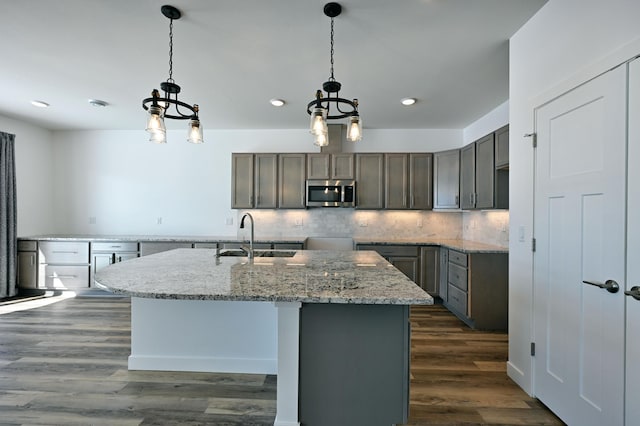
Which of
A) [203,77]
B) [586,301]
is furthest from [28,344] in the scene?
[586,301]

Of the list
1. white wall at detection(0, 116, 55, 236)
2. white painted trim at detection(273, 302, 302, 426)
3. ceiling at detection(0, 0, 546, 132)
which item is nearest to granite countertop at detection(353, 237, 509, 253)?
ceiling at detection(0, 0, 546, 132)

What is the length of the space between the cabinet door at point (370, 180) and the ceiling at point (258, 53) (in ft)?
2.49

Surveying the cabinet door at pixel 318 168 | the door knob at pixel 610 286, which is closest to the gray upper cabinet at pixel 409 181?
the cabinet door at pixel 318 168

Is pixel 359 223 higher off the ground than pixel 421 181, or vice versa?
pixel 421 181

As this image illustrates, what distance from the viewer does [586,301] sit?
1655 millimetres

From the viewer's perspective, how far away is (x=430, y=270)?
4242 mm

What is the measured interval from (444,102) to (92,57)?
3679mm

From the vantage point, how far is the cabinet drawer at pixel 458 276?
350 cm

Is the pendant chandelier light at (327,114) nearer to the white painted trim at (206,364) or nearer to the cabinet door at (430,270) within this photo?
the white painted trim at (206,364)

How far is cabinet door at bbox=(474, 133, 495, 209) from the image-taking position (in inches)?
137

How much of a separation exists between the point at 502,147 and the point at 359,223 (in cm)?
228

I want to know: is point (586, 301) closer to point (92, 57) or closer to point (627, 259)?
point (627, 259)

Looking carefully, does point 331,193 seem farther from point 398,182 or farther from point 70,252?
point 70,252

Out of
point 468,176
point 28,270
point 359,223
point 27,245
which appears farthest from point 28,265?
point 468,176
